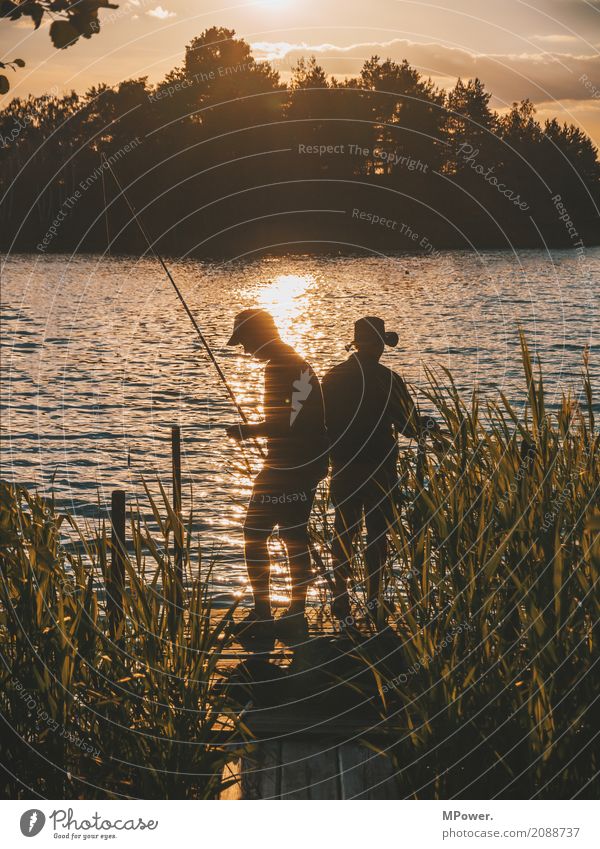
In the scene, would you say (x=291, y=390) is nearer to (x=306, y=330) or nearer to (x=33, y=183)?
(x=306, y=330)

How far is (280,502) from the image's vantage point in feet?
25.1

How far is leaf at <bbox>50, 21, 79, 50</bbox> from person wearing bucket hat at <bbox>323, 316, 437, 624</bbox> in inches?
128

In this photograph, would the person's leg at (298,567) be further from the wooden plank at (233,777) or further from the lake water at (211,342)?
the wooden plank at (233,777)

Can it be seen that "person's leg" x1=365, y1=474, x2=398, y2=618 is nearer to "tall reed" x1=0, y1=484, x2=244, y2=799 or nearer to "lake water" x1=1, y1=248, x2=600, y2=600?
"lake water" x1=1, y1=248, x2=600, y2=600

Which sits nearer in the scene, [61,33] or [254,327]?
[61,33]

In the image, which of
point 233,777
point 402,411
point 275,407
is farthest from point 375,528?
point 233,777

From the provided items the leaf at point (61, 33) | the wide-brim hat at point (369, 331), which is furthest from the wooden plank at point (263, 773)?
the leaf at point (61, 33)

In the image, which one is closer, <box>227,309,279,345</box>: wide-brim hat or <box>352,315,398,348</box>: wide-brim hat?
<box>227,309,279,345</box>: wide-brim hat

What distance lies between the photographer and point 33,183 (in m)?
74.4

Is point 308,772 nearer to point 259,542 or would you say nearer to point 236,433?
point 259,542

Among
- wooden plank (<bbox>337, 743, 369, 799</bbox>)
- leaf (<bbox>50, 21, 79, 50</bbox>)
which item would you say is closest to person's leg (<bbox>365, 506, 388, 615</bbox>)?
wooden plank (<bbox>337, 743, 369, 799</bbox>)
